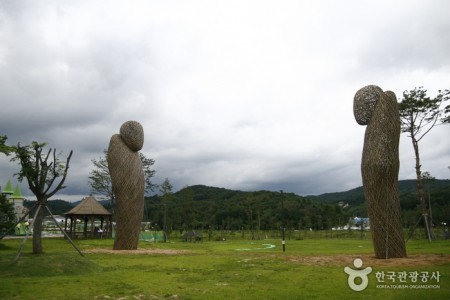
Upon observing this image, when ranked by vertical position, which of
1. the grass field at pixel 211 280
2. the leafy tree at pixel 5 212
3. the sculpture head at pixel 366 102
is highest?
the sculpture head at pixel 366 102

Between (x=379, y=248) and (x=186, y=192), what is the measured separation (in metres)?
39.3

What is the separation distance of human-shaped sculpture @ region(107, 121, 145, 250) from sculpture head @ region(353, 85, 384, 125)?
12.2m

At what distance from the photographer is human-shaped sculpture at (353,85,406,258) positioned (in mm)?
14383

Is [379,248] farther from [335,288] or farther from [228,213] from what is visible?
[228,213]

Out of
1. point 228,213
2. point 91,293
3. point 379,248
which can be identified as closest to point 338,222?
point 228,213

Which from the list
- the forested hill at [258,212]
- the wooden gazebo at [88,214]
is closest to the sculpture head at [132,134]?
the wooden gazebo at [88,214]

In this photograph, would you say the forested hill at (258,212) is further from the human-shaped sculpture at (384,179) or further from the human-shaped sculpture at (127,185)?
the human-shaped sculpture at (384,179)

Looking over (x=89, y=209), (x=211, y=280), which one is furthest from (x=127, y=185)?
(x=89, y=209)

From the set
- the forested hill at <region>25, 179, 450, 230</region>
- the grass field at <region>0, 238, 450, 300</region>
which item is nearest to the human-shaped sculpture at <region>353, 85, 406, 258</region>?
the grass field at <region>0, 238, 450, 300</region>

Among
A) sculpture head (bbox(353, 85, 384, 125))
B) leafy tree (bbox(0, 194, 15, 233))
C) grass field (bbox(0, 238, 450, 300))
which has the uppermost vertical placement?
sculpture head (bbox(353, 85, 384, 125))

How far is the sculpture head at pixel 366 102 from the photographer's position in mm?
15430

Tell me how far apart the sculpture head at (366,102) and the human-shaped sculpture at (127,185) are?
12.2m

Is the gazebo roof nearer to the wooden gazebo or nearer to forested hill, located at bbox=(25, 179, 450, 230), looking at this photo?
the wooden gazebo

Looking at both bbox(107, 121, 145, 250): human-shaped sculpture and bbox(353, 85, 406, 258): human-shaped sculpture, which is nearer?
bbox(353, 85, 406, 258): human-shaped sculpture
